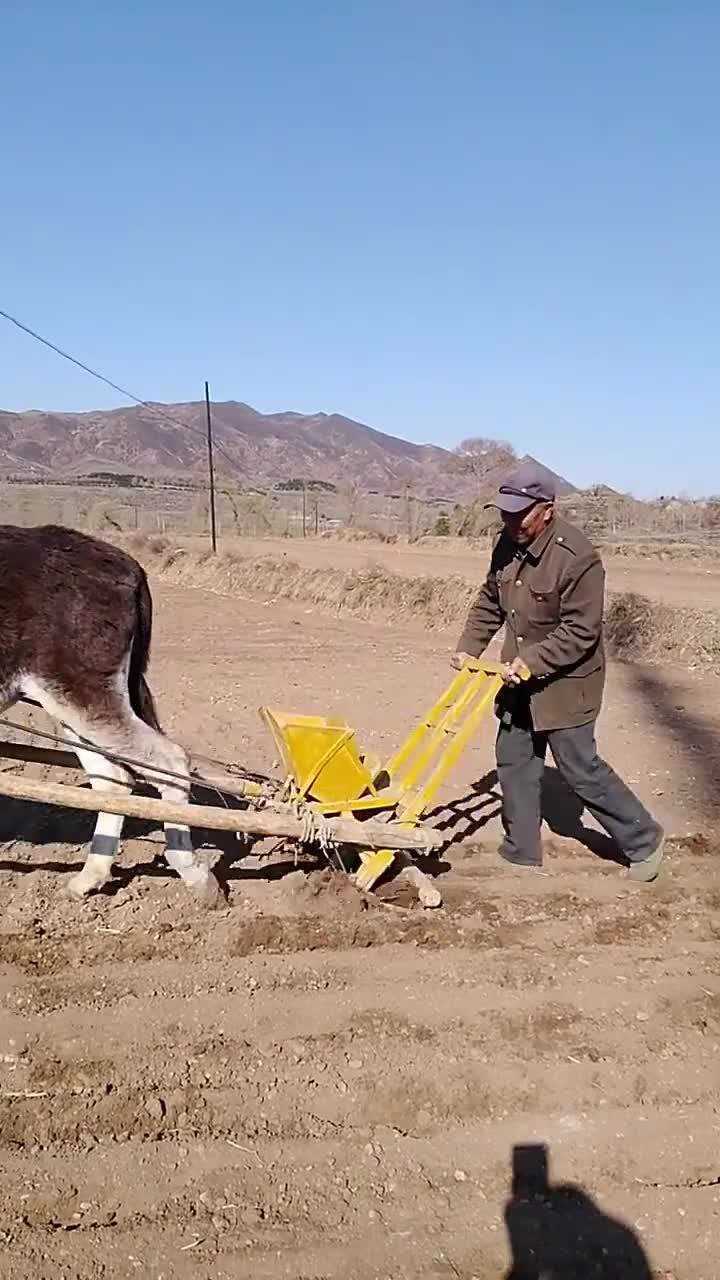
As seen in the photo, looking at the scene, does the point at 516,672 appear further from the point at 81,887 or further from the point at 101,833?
the point at 81,887

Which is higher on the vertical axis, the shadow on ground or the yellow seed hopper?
the yellow seed hopper

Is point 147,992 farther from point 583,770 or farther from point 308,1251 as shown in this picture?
point 583,770

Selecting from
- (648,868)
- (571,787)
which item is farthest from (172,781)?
(648,868)

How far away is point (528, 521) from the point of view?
5.65 metres

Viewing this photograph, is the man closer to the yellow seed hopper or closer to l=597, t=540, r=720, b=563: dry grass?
the yellow seed hopper

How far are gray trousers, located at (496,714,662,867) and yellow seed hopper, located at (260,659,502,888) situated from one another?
65 cm

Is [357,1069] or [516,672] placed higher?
[516,672]

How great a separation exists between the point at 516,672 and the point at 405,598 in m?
12.6

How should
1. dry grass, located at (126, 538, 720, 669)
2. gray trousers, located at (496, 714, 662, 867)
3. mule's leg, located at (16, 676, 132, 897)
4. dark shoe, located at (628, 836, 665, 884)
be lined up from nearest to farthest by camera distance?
mule's leg, located at (16, 676, 132, 897) → gray trousers, located at (496, 714, 662, 867) → dark shoe, located at (628, 836, 665, 884) → dry grass, located at (126, 538, 720, 669)

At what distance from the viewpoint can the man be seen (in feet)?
18.4

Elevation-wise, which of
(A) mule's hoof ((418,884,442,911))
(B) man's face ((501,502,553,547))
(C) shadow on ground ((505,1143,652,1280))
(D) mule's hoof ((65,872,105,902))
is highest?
(B) man's face ((501,502,553,547))

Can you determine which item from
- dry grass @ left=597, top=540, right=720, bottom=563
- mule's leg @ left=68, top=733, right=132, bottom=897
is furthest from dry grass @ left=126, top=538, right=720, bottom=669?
dry grass @ left=597, top=540, right=720, bottom=563

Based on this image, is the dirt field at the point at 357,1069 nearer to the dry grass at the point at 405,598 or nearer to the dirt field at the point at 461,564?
the dry grass at the point at 405,598

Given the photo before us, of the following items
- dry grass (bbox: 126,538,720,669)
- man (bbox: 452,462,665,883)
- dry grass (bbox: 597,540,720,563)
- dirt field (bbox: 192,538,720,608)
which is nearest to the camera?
man (bbox: 452,462,665,883)
